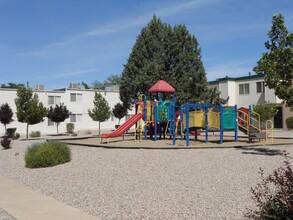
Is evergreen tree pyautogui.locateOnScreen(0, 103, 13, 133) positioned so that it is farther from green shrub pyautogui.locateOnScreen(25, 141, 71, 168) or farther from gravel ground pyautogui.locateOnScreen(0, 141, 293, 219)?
green shrub pyautogui.locateOnScreen(25, 141, 71, 168)

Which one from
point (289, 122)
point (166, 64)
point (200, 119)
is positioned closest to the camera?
point (200, 119)

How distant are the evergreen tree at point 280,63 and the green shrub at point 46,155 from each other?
865cm

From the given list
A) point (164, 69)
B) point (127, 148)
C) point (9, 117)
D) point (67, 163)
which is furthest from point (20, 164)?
point (9, 117)

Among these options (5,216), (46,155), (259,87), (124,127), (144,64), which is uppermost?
(144,64)

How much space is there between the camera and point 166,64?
37.1 metres

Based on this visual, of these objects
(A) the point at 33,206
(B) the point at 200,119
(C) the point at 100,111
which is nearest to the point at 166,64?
(B) the point at 200,119

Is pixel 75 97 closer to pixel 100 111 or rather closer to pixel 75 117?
pixel 75 117

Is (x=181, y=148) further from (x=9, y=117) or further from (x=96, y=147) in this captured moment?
(x=9, y=117)

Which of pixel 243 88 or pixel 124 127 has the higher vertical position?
pixel 243 88

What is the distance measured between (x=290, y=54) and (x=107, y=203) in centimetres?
1036

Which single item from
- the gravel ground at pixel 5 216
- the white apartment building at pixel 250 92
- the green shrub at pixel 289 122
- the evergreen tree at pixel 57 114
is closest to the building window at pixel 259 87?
the white apartment building at pixel 250 92

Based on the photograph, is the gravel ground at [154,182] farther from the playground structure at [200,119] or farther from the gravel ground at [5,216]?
the playground structure at [200,119]

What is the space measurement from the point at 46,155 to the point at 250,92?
4142 cm

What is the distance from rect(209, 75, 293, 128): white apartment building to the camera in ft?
162
